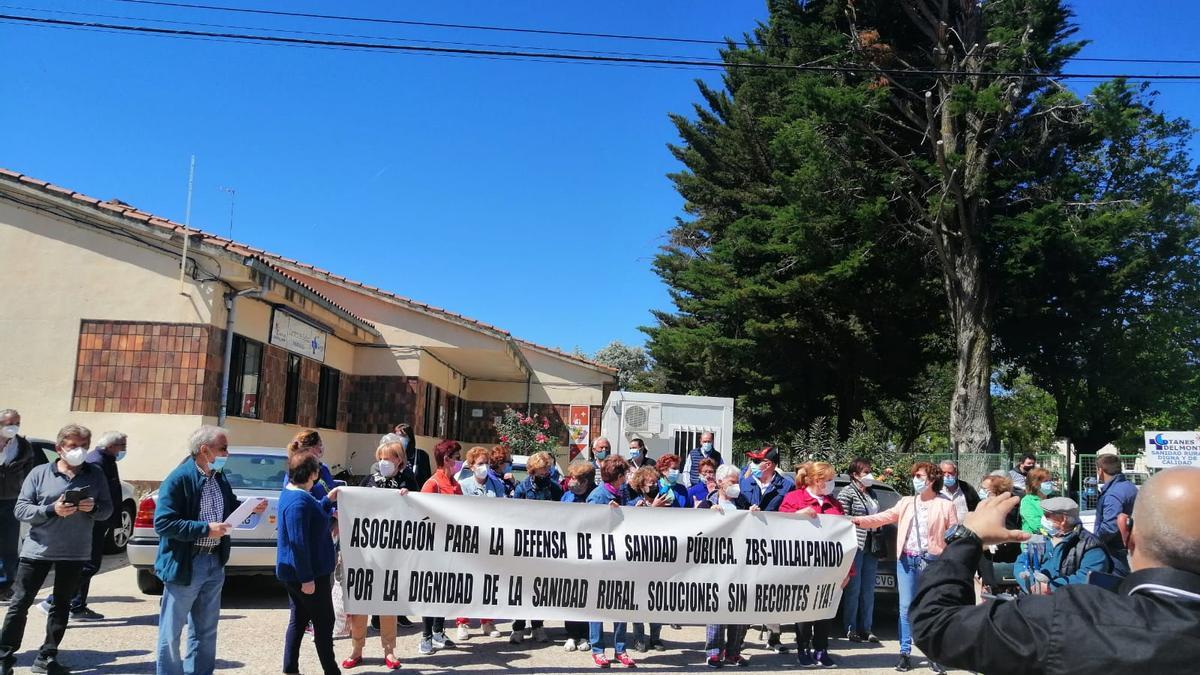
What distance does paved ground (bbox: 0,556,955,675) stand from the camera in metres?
6.77

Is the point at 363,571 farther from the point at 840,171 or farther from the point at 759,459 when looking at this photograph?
the point at 840,171

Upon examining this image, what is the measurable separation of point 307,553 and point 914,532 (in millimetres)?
5054

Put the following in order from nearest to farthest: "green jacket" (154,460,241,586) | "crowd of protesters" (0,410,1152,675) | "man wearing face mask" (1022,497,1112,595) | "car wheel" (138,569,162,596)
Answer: "green jacket" (154,460,241,586) < "crowd of protesters" (0,410,1152,675) < "man wearing face mask" (1022,497,1112,595) < "car wheel" (138,569,162,596)

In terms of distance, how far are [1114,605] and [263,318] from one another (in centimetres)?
1593

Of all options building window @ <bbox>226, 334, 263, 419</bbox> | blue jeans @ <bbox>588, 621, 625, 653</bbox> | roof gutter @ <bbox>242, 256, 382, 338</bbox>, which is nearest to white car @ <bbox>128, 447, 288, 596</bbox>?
blue jeans @ <bbox>588, 621, 625, 653</bbox>

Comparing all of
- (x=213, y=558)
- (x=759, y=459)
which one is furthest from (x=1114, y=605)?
(x=759, y=459)

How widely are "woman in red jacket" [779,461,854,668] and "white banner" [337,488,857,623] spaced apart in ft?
1.00

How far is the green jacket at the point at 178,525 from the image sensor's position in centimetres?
534

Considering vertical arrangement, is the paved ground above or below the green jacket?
below

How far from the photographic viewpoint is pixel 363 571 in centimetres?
663

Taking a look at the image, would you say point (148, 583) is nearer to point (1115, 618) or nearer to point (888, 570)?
point (888, 570)

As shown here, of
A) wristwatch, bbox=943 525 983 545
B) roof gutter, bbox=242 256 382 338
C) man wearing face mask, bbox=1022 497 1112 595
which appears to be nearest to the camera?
wristwatch, bbox=943 525 983 545

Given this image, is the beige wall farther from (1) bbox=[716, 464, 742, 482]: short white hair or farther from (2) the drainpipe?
(1) bbox=[716, 464, 742, 482]: short white hair

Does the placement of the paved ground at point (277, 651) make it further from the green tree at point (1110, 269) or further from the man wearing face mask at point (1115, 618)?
the green tree at point (1110, 269)
